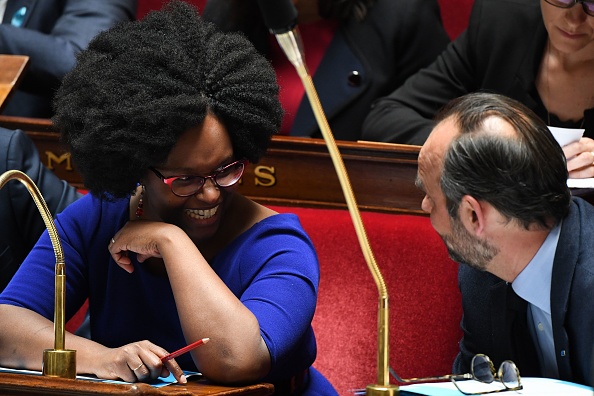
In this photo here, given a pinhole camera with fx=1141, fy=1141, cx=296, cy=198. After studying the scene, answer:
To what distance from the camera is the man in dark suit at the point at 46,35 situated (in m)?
3.00

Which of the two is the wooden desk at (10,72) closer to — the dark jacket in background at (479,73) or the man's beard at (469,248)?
the dark jacket in background at (479,73)

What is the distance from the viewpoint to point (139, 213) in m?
2.08

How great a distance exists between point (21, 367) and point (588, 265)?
968 millimetres

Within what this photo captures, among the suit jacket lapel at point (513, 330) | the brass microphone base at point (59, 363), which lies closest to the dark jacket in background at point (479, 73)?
the suit jacket lapel at point (513, 330)

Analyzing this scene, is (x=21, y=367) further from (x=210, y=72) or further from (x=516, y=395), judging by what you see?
(x=516, y=395)

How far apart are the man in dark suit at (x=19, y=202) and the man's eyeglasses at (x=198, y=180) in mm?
563

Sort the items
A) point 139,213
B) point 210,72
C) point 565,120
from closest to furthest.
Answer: point 210,72 < point 139,213 < point 565,120

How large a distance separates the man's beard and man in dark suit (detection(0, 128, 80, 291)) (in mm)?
895

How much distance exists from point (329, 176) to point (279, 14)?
1.33 m

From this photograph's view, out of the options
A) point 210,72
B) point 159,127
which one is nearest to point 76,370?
point 159,127

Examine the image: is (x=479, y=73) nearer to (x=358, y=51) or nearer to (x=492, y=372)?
(x=358, y=51)

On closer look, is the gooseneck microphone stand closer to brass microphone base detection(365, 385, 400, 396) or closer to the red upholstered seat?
brass microphone base detection(365, 385, 400, 396)

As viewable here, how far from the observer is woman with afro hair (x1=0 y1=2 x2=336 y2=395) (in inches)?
70.9

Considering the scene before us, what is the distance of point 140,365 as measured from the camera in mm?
1737
